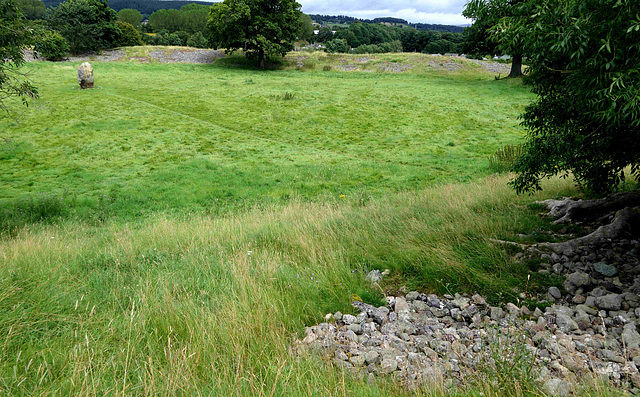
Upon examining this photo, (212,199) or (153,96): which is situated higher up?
(153,96)

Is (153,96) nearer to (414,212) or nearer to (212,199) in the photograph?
(212,199)

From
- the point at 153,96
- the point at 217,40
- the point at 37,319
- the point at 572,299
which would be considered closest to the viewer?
the point at 37,319

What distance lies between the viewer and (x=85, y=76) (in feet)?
96.3

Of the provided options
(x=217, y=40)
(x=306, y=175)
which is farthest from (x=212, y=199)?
(x=217, y=40)

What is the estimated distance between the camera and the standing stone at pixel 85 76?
29328 mm

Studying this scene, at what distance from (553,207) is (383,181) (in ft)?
26.3

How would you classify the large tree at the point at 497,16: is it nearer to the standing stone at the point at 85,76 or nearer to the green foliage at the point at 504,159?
the green foliage at the point at 504,159

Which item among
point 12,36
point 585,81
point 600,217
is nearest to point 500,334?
point 585,81

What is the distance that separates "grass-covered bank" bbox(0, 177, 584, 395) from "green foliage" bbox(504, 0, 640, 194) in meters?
1.66

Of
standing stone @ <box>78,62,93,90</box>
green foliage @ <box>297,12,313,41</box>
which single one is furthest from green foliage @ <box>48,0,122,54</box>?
green foliage @ <box>297,12,313,41</box>

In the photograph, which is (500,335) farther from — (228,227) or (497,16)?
(228,227)

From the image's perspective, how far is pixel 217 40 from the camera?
4631 cm

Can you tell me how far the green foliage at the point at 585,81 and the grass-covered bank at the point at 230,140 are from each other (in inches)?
299

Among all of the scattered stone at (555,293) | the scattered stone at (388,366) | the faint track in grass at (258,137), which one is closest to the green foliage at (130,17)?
the faint track in grass at (258,137)
